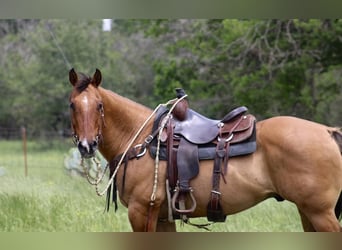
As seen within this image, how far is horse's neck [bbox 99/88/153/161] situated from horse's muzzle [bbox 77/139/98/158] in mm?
326

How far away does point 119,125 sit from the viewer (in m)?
3.62

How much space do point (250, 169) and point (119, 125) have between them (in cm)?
100

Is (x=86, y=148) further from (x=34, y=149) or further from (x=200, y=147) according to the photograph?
(x=34, y=149)

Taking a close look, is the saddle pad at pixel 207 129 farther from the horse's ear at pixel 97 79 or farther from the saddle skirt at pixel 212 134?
the horse's ear at pixel 97 79

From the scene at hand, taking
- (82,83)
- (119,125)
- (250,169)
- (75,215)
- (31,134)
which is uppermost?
(82,83)

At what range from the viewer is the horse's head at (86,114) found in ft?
10.6

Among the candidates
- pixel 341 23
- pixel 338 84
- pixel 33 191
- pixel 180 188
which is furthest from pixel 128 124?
pixel 338 84

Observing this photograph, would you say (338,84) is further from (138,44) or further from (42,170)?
(138,44)

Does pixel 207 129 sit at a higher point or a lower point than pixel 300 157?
higher

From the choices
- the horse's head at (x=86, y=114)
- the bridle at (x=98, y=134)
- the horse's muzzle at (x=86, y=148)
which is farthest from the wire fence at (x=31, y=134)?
the horse's muzzle at (x=86, y=148)

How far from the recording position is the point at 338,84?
12680 mm

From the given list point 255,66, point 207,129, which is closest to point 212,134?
point 207,129

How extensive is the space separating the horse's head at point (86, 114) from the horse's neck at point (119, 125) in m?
0.17

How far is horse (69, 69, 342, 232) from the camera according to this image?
318 centimetres
